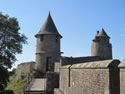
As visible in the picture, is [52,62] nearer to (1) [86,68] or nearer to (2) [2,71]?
(2) [2,71]

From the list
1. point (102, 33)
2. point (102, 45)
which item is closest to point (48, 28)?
point (102, 45)

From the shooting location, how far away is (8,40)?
1795cm

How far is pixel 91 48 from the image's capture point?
33656mm

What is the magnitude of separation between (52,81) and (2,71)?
644cm

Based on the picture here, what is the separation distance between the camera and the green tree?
17328mm

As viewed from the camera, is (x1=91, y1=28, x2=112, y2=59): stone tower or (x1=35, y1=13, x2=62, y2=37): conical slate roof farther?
(x1=91, y1=28, x2=112, y2=59): stone tower

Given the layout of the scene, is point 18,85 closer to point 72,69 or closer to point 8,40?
point 8,40

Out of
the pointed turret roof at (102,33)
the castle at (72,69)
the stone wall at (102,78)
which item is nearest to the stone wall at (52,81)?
the castle at (72,69)

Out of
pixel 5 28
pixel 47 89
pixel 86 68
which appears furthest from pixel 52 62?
pixel 86 68

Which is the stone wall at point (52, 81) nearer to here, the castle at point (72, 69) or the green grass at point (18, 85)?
the castle at point (72, 69)

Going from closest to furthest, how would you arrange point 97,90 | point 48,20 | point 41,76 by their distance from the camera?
point 97,90
point 41,76
point 48,20

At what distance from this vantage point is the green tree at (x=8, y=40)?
56.9ft

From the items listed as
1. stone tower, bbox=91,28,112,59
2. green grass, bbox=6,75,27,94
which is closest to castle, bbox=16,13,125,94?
stone tower, bbox=91,28,112,59

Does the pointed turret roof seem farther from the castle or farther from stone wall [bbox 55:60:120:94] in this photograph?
stone wall [bbox 55:60:120:94]
